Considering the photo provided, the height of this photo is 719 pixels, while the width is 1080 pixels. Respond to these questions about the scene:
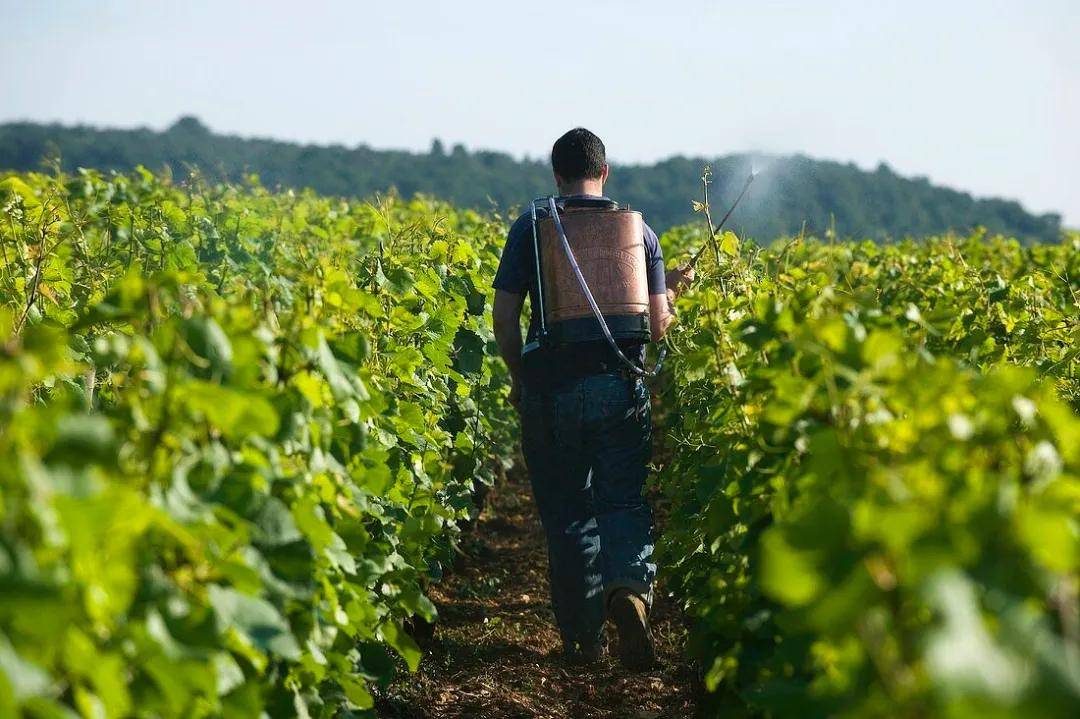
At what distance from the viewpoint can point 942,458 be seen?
1.87 meters

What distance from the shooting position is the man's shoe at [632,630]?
4645 mm

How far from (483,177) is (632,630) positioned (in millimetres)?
63124

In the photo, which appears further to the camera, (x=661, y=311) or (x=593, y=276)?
(x=661, y=311)

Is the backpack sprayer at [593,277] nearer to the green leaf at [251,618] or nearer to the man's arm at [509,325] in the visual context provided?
the man's arm at [509,325]

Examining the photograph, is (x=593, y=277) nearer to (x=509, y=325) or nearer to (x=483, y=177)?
(x=509, y=325)

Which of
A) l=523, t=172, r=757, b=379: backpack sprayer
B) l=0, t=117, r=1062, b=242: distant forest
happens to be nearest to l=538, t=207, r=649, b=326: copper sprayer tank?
l=523, t=172, r=757, b=379: backpack sprayer

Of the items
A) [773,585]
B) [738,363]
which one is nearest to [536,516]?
[738,363]

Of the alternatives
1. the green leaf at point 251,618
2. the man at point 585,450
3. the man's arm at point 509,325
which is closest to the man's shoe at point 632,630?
the man at point 585,450

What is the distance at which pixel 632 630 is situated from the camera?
465 cm

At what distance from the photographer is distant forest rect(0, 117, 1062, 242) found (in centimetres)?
5522

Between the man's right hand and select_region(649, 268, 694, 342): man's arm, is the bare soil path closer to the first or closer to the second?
select_region(649, 268, 694, 342): man's arm

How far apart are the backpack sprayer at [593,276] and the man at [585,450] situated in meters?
0.11

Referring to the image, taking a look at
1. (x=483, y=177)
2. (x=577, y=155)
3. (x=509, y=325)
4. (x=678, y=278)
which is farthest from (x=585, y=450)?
(x=483, y=177)

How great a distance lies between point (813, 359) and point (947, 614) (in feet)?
4.59
